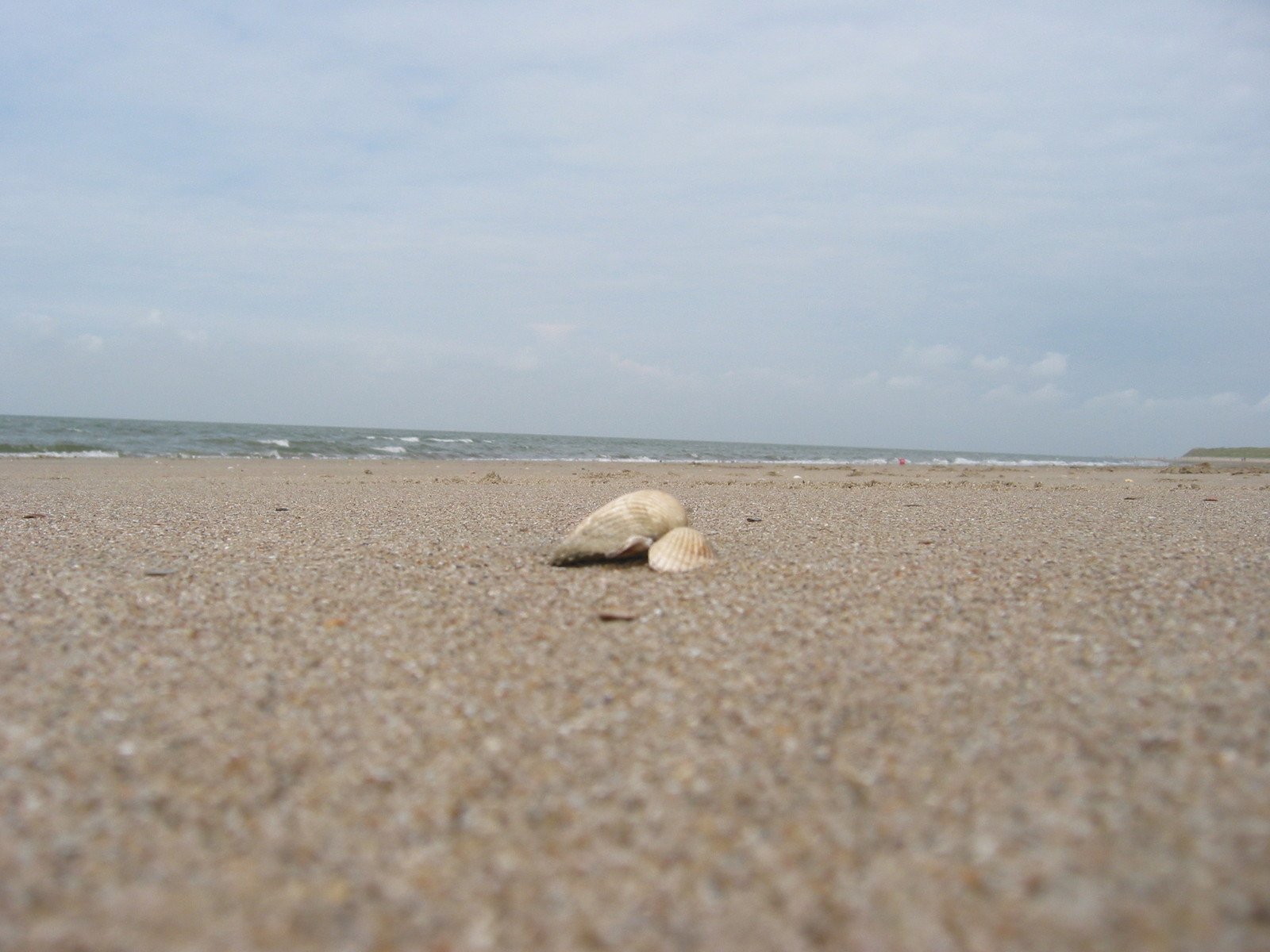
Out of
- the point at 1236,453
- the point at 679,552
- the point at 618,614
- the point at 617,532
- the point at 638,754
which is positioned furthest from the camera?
the point at 1236,453

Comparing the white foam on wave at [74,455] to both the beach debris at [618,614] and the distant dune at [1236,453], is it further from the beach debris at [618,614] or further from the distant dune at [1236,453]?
the distant dune at [1236,453]

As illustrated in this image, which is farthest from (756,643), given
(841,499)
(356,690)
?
(841,499)

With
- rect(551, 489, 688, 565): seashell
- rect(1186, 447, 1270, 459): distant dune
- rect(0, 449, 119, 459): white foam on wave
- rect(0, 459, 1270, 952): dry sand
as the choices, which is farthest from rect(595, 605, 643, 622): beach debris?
rect(1186, 447, 1270, 459): distant dune

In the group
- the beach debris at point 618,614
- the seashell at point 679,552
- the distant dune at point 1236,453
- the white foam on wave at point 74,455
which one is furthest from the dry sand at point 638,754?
the distant dune at point 1236,453

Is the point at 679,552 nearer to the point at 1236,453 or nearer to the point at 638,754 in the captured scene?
the point at 638,754

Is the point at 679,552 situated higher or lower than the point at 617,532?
lower

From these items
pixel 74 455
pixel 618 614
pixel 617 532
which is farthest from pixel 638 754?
pixel 74 455
